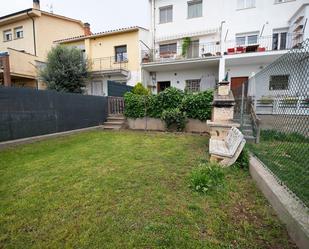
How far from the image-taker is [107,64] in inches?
607

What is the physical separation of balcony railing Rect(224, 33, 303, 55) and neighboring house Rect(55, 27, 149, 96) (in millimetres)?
6497

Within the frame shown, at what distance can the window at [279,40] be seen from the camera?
11.7 m

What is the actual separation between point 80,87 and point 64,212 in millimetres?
13779

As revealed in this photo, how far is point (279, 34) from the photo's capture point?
11789mm

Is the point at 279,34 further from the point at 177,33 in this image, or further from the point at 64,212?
the point at 64,212

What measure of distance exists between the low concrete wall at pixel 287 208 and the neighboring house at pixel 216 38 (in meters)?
10.2

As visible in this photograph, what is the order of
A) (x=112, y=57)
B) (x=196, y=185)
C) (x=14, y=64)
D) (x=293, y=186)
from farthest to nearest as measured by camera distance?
(x=112, y=57) < (x=14, y=64) < (x=196, y=185) < (x=293, y=186)

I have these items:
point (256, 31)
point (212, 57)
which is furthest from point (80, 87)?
point (256, 31)

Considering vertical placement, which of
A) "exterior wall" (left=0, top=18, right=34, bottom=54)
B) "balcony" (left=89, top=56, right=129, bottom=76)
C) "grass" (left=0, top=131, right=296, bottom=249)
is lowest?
"grass" (left=0, top=131, right=296, bottom=249)

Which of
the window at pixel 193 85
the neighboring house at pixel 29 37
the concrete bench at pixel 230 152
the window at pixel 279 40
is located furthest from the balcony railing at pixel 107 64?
the concrete bench at pixel 230 152

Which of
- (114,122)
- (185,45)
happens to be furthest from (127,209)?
(185,45)

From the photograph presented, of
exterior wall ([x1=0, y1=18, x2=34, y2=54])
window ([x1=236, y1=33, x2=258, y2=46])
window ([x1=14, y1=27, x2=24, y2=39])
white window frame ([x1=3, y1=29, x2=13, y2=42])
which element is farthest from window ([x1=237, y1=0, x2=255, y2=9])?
white window frame ([x1=3, y1=29, x2=13, y2=42])

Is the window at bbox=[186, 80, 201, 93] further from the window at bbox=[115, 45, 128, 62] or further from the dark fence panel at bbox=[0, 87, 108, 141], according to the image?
the dark fence panel at bbox=[0, 87, 108, 141]

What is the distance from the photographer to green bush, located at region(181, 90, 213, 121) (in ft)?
26.6
